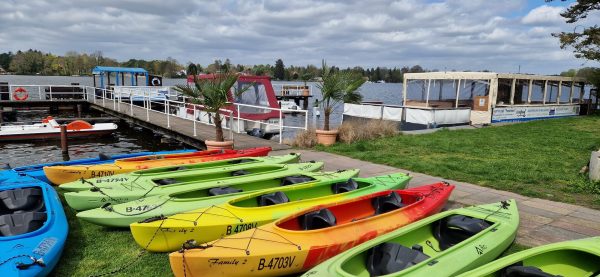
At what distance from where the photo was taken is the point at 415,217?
5.29 m

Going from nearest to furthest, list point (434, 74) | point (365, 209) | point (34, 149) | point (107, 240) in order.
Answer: point (107, 240) → point (365, 209) → point (34, 149) → point (434, 74)

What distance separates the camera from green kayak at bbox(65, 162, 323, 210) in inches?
232

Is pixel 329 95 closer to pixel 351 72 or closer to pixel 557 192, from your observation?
pixel 351 72

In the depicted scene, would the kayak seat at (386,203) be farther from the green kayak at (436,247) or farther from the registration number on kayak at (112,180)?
the registration number on kayak at (112,180)

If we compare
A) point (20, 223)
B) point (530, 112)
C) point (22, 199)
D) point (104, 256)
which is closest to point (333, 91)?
point (22, 199)

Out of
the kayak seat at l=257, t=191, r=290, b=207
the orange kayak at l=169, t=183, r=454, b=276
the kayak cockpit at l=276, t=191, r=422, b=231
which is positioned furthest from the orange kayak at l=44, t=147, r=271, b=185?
the orange kayak at l=169, t=183, r=454, b=276

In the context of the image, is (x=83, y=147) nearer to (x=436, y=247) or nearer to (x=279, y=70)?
(x=436, y=247)

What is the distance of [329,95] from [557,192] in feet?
22.4

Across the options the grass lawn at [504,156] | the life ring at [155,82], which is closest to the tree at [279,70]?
the life ring at [155,82]

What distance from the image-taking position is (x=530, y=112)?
2183 cm

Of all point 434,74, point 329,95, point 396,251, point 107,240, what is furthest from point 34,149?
point 434,74

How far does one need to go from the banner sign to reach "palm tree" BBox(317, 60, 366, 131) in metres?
10.2

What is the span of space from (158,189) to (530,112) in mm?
21543

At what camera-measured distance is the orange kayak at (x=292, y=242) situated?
380 cm
